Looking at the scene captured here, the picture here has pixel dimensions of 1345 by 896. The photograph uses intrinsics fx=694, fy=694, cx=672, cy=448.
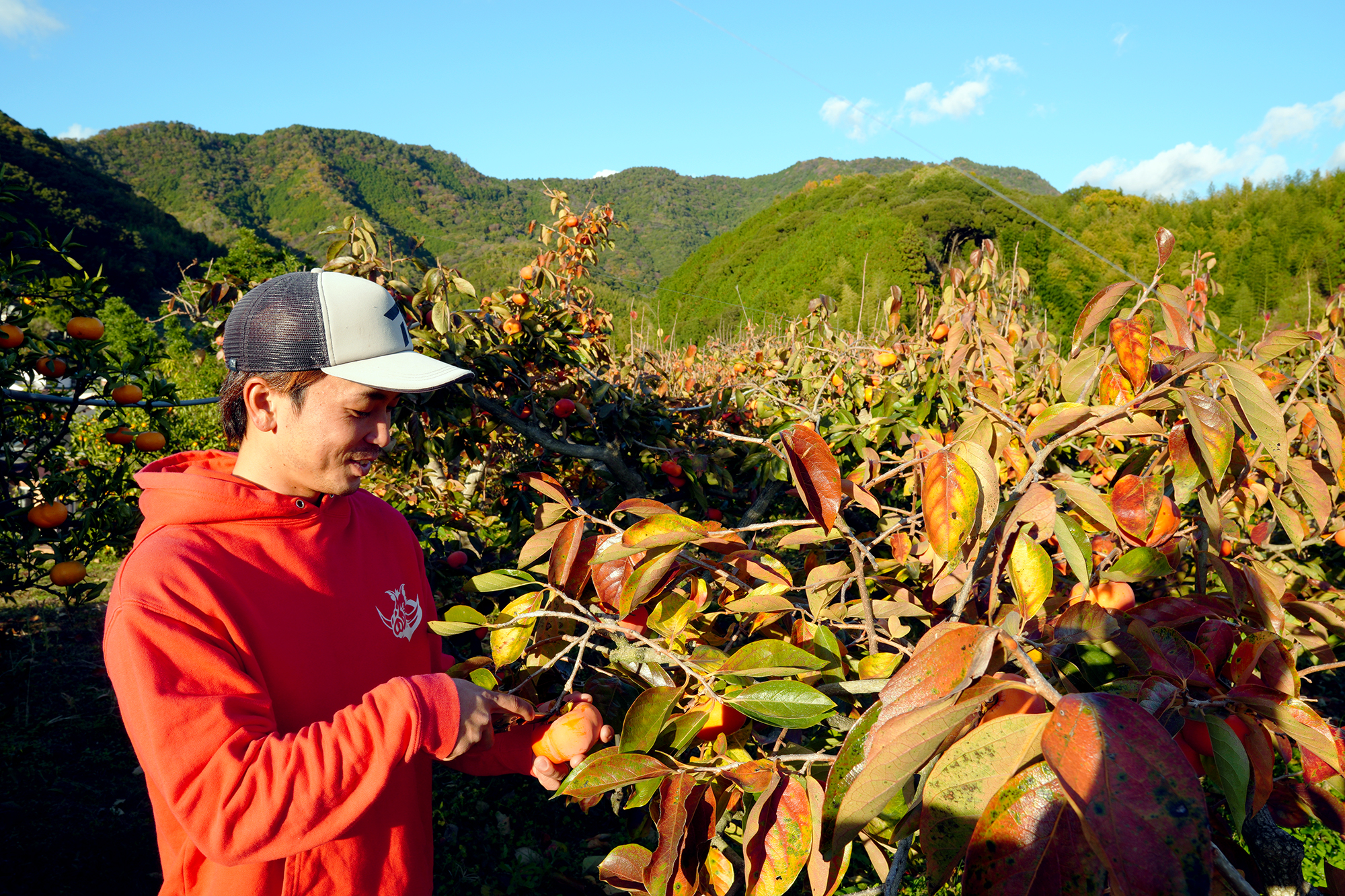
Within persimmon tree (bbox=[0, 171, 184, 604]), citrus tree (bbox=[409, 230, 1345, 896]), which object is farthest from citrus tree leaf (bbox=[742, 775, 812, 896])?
persimmon tree (bbox=[0, 171, 184, 604])

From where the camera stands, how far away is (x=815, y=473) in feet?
2.76

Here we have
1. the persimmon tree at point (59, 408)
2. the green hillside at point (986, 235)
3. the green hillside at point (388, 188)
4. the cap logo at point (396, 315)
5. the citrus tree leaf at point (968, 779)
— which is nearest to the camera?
the citrus tree leaf at point (968, 779)

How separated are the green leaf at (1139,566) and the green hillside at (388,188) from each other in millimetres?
22219

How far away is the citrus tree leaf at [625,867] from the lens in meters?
0.86

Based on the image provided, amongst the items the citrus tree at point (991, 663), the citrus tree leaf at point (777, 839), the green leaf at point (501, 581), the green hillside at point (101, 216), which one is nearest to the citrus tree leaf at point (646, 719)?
the citrus tree at point (991, 663)

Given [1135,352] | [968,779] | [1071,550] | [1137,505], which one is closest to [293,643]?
[968,779]

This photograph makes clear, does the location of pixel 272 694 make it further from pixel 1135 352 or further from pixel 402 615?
pixel 1135 352

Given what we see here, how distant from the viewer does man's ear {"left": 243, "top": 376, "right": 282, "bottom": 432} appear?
0.96m

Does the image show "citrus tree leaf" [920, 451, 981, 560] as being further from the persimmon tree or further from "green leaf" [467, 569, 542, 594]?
the persimmon tree

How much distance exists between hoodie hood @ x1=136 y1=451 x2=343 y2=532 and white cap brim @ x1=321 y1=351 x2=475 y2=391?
0.65 ft

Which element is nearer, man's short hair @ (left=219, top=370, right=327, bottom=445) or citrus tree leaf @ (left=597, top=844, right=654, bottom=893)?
citrus tree leaf @ (left=597, top=844, right=654, bottom=893)

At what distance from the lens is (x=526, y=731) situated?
103 centimetres

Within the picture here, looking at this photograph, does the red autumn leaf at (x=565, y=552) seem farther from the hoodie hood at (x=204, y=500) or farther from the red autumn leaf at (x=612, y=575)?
the hoodie hood at (x=204, y=500)

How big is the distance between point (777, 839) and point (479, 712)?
388mm
